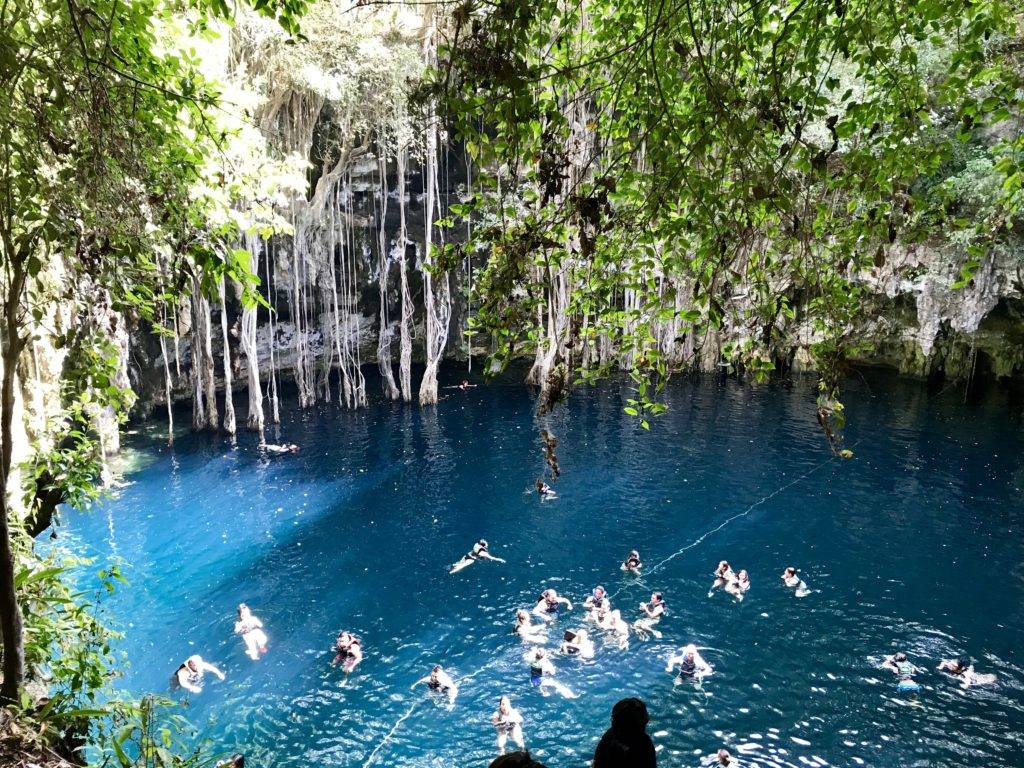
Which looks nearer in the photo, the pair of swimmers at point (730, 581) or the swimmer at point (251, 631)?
the swimmer at point (251, 631)

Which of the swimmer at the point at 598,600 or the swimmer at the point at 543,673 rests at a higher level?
the swimmer at the point at 598,600

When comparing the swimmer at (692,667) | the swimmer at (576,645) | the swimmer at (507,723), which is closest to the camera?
the swimmer at (507,723)

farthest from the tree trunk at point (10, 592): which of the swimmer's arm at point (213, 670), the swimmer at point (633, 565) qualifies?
the swimmer at point (633, 565)

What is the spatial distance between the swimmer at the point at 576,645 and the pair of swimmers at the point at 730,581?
262 centimetres

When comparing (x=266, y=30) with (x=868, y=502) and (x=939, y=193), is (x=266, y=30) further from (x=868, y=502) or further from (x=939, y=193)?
(x=868, y=502)

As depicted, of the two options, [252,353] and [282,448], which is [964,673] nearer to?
[282,448]

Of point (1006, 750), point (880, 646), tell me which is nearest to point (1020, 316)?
point (880, 646)

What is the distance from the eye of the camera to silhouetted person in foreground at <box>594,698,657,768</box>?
2395 mm

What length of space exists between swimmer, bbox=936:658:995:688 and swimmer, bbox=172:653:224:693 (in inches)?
386

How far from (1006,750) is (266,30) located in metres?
18.4

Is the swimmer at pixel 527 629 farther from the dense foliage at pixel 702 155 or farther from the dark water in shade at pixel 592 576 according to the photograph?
the dense foliage at pixel 702 155

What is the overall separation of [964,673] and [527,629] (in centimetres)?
584

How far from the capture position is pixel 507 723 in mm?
7309

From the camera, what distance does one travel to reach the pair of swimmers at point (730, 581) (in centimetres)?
1022
